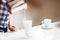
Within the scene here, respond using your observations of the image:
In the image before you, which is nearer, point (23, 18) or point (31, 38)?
point (31, 38)

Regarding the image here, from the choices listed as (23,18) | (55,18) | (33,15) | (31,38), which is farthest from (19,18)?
(31,38)

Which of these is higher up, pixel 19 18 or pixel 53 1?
pixel 53 1

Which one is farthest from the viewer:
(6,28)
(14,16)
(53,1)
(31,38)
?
(53,1)

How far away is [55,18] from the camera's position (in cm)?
195

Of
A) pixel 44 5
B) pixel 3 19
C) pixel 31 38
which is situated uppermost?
pixel 44 5

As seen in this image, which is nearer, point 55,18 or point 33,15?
point 33,15

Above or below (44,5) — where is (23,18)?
below

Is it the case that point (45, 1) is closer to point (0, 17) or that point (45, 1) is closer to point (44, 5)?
point (44, 5)

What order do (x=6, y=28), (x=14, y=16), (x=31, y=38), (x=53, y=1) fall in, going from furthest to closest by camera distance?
(x=53, y=1), (x=14, y=16), (x=6, y=28), (x=31, y=38)

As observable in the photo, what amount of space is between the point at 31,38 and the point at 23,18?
78cm

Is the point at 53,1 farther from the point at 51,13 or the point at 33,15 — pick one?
the point at 33,15

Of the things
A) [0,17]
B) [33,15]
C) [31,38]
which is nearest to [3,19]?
[0,17]

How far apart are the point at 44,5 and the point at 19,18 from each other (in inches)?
14.8

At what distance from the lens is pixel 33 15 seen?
Result: 182cm
